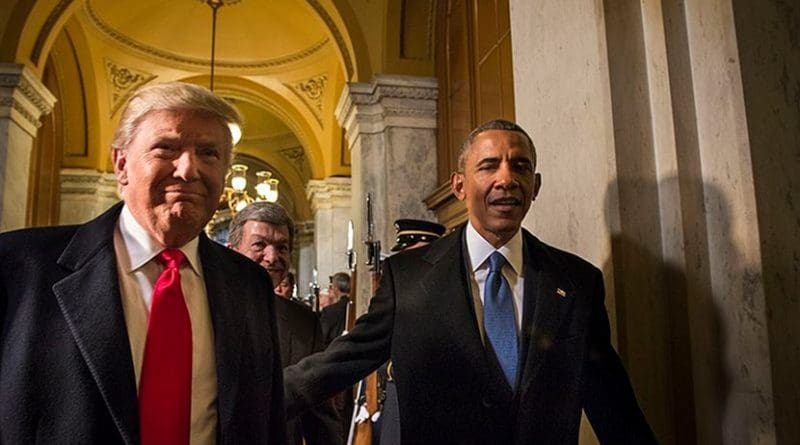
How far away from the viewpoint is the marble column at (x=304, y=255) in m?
16.4

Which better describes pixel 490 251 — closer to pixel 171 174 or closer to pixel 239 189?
pixel 171 174

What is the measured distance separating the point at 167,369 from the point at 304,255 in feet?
51.6

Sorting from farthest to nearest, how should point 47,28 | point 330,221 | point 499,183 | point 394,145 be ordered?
point 330,221
point 47,28
point 394,145
point 499,183

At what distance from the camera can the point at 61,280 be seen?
122 centimetres

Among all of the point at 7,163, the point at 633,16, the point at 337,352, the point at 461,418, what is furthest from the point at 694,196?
the point at 7,163

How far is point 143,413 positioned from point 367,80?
6.09 meters

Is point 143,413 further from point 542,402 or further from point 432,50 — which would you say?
point 432,50

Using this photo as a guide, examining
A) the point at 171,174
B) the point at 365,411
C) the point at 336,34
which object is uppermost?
the point at 336,34

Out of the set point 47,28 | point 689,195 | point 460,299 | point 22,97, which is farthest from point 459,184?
point 47,28

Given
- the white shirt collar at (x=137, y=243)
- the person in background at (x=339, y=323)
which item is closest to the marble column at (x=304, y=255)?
the person in background at (x=339, y=323)

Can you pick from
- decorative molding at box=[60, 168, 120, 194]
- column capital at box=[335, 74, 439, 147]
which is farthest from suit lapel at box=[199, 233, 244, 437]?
decorative molding at box=[60, 168, 120, 194]

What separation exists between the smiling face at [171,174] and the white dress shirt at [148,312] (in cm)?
4

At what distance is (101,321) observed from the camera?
1199mm

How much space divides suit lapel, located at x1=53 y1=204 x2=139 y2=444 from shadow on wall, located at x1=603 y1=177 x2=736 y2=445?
1.37m
